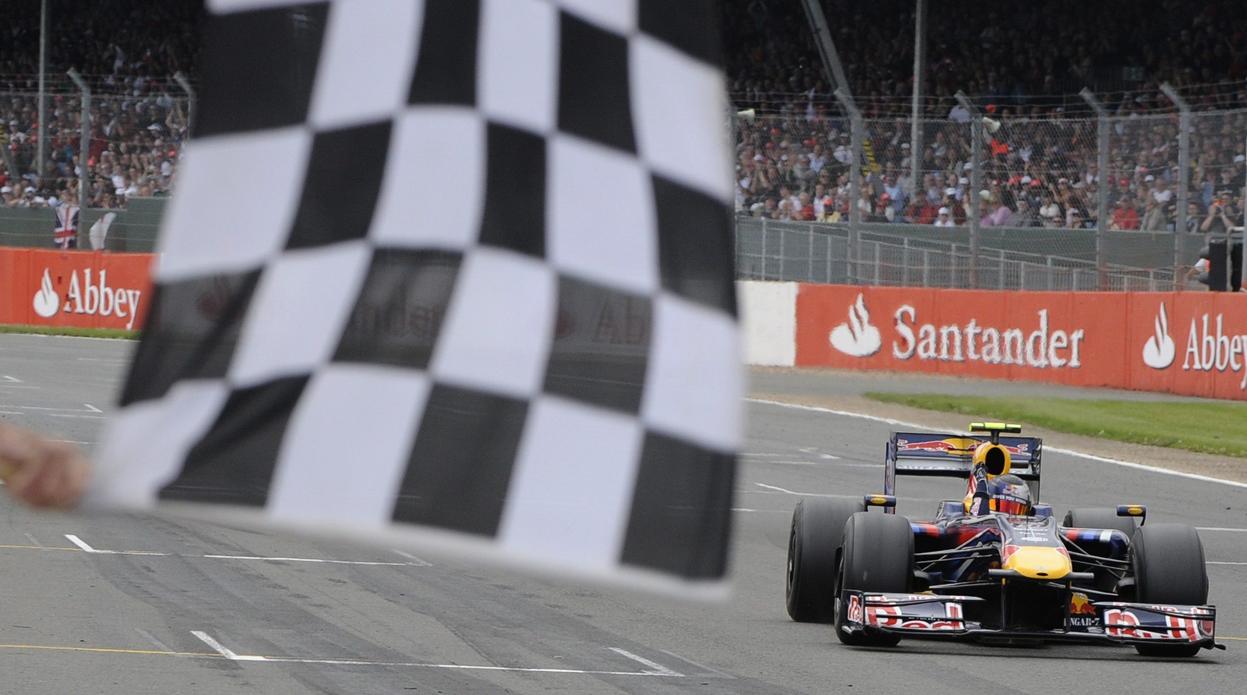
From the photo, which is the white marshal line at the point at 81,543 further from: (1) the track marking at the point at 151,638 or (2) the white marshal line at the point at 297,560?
(1) the track marking at the point at 151,638

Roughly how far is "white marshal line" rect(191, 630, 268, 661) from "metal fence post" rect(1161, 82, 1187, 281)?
16.0 metres

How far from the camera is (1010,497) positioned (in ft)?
32.3

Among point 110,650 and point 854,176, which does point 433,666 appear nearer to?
point 110,650

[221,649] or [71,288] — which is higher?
[71,288]

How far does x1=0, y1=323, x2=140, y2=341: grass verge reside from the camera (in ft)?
109

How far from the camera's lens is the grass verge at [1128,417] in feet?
67.1

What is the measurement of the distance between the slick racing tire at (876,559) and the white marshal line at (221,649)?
2.76 metres

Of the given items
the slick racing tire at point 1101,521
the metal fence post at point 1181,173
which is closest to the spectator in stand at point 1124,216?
the metal fence post at point 1181,173

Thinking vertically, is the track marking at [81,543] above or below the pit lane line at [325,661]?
above

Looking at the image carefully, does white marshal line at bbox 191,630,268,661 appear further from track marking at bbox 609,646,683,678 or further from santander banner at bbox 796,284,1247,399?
santander banner at bbox 796,284,1247,399

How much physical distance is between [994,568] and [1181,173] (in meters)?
14.8

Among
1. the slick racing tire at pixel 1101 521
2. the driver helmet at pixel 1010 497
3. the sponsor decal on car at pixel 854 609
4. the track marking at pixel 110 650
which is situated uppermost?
the driver helmet at pixel 1010 497

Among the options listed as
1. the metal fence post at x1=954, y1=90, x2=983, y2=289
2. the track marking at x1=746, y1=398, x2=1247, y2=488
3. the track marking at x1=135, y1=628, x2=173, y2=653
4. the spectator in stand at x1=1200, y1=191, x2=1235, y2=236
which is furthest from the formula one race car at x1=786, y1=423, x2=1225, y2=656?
the metal fence post at x1=954, y1=90, x2=983, y2=289

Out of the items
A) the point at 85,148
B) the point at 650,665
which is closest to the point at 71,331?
the point at 85,148
